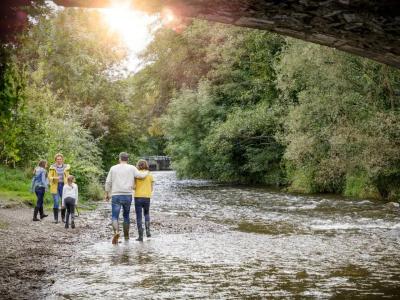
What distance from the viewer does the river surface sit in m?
8.56

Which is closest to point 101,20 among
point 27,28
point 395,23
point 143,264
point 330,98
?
point 27,28

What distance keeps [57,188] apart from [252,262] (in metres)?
9.34

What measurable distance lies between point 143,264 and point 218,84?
117ft

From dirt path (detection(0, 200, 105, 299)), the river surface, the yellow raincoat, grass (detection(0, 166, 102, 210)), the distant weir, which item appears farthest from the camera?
the distant weir

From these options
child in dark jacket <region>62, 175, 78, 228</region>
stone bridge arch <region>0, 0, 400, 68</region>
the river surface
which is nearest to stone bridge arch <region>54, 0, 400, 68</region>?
stone bridge arch <region>0, 0, 400, 68</region>

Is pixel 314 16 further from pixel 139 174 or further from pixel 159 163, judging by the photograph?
pixel 159 163

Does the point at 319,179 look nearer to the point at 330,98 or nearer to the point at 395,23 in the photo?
the point at 330,98

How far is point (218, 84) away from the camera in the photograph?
45562 mm

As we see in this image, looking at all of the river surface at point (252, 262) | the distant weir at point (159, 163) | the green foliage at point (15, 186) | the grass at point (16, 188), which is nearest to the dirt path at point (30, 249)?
the river surface at point (252, 262)

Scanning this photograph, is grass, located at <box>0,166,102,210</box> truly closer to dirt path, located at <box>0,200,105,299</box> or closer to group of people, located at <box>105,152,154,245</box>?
dirt path, located at <box>0,200,105,299</box>

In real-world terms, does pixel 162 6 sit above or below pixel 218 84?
below

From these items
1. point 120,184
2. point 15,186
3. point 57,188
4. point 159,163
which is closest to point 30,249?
point 120,184

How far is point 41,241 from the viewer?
1338 cm

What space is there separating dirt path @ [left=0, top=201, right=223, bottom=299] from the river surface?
0.27 metres
